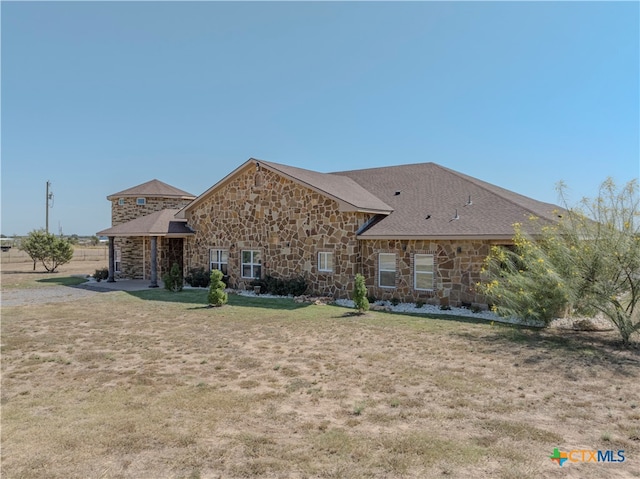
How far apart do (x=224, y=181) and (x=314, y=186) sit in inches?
230

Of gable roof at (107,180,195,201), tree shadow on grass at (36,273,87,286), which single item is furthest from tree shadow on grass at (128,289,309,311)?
gable roof at (107,180,195,201)

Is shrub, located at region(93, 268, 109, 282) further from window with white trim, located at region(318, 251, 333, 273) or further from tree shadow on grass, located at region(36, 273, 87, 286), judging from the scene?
window with white trim, located at region(318, 251, 333, 273)

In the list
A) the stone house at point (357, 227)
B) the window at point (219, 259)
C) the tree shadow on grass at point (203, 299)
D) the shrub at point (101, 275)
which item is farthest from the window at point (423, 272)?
the shrub at point (101, 275)

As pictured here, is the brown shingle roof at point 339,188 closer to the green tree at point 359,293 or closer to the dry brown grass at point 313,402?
the green tree at point 359,293

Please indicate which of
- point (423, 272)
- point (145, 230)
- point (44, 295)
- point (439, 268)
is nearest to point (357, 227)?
point (423, 272)

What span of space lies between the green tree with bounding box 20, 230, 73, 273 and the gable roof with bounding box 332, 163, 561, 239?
26329mm

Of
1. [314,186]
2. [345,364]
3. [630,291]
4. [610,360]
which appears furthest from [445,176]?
[345,364]

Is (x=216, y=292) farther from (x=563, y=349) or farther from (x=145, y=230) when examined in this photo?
(x=563, y=349)

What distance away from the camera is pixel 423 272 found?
653 inches

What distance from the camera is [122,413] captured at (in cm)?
629

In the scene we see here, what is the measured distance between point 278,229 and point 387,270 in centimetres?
587

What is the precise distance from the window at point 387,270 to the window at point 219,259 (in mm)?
8933

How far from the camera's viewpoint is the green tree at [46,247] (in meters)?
33.6

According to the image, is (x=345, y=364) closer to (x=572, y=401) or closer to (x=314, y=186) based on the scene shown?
(x=572, y=401)
